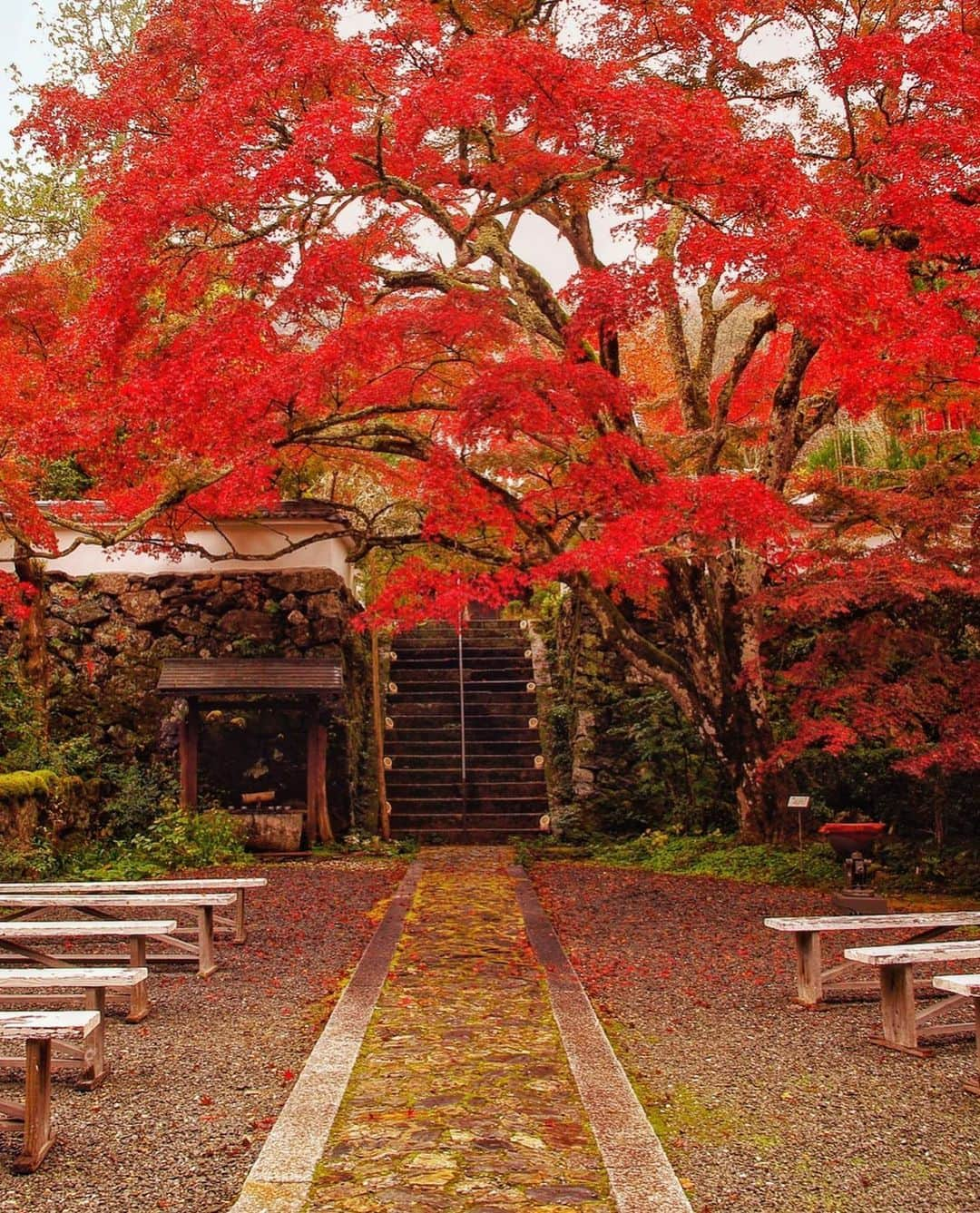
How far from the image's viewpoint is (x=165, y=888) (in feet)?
23.0

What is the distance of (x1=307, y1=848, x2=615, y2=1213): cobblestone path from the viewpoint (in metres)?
3.17

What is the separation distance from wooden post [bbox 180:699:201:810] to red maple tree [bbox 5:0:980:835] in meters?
2.31

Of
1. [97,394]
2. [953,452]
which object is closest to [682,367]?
[953,452]

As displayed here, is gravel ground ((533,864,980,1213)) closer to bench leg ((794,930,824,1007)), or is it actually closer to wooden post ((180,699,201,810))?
bench leg ((794,930,824,1007))

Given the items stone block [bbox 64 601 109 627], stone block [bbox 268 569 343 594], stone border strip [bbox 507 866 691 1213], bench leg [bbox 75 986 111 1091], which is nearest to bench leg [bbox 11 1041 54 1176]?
bench leg [bbox 75 986 111 1091]

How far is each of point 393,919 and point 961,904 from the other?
4.35 metres

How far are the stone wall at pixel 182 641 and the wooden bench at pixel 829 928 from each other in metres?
7.96

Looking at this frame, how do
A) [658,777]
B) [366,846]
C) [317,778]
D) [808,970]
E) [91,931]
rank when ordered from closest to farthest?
1. [91,931]
2. [808,970]
3. [366,846]
4. [317,778]
5. [658,777]

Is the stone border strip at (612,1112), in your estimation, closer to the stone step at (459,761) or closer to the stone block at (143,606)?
the stone step at (459,761)

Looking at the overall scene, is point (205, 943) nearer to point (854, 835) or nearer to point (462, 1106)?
point (462, 1106)

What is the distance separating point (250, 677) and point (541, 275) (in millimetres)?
5187

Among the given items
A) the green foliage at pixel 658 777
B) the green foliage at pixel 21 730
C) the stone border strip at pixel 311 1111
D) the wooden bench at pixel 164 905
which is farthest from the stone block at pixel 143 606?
the stone border strip at pixel 311 1111

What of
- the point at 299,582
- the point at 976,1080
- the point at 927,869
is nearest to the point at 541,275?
the point at 299,582

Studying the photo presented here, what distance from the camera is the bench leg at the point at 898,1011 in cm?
464
